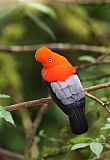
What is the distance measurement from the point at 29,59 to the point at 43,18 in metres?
0.39

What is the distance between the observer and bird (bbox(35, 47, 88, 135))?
1.31m

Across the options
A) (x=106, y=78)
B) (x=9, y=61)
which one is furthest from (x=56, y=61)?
(x=9, y=61)

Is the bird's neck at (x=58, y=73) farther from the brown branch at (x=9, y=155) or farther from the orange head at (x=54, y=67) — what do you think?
the brown branch at (x=9, y=155)

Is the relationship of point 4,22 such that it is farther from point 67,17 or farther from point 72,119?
point 72,119

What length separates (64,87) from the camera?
1323 mm

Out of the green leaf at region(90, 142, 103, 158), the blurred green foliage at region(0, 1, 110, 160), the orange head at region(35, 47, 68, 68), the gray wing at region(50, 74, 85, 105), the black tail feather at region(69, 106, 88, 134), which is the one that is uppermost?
the orange head at region(35, 47, 68, 68)

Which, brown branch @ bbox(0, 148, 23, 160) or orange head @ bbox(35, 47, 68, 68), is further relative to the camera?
brown branch @ bbox(0, 148, 23, 160)

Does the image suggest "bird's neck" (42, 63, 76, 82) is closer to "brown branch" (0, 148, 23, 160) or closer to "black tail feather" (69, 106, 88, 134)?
"black tail feather" (69, 106, 88, 134)

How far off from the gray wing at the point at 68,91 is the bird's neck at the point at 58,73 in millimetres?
12

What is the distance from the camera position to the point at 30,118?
3.20 m

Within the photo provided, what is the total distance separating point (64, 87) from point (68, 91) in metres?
0.02

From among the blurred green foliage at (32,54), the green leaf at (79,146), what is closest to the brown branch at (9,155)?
the blurred green foliage at (32,54)

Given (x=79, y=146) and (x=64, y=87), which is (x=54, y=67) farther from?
(x=79, y=146)

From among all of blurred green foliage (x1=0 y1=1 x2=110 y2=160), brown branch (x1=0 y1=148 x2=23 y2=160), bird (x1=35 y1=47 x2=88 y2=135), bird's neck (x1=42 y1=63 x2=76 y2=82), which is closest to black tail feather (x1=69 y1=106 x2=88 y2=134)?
bird (x1=35 y1=47 x2=88 y2=135)
